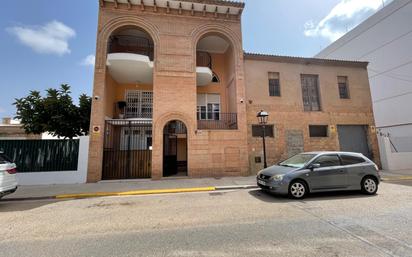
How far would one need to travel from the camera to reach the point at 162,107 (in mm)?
11172

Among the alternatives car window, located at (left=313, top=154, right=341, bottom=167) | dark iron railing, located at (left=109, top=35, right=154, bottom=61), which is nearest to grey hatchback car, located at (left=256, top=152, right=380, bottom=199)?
car window, located at (left=313, top=154, right=341, bottom=167)

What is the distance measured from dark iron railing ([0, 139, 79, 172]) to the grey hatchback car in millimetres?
10213

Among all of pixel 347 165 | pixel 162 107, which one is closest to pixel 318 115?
pixel 347 165

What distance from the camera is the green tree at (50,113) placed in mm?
10797

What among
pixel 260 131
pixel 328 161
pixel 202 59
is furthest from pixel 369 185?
pixel 202 59

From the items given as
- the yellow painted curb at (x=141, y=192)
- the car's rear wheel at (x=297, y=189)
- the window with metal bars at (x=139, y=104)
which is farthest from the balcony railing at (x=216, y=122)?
the car's rear wheel at (x=297, y=189)

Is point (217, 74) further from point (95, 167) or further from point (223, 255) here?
point (223, 255)

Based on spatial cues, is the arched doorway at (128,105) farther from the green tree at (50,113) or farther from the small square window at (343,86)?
the small square window at (343,86)

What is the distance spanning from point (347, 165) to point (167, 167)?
9.25m

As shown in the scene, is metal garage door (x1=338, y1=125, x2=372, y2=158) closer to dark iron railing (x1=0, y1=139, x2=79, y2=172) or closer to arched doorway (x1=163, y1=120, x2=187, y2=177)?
arched doorway (x1=163, y1=120, x2=187, y2=177)

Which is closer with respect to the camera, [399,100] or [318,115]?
[318,115]

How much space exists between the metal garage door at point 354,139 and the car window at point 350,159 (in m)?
7.76

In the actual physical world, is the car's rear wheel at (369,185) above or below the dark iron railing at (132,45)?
below

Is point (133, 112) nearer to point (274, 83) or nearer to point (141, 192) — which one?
point (141, 192)
